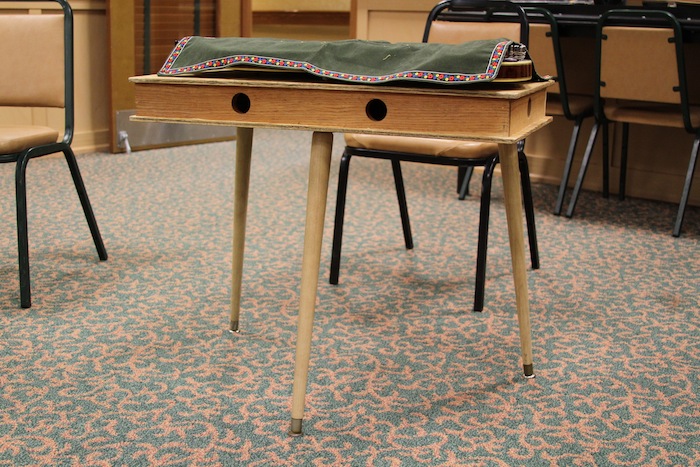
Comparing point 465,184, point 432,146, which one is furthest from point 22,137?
point 465,184

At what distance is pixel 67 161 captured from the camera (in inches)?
98.7

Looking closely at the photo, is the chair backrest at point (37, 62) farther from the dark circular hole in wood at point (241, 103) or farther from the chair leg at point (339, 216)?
the dark circular hole in wood at point (241, 103)

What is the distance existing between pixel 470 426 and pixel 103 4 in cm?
354

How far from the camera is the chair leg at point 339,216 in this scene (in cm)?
247

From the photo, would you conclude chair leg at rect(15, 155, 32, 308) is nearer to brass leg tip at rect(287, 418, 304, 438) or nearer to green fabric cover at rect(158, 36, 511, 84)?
green fabric cover at rect(158, 36, 511, 84)

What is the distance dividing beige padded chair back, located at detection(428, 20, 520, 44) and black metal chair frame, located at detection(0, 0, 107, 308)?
111cm

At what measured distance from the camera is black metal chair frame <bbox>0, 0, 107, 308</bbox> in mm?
2285

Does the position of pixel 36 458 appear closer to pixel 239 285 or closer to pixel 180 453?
pixel 180 453

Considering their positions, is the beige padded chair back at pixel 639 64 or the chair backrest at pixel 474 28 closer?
the chair backrest at pixel 474 28

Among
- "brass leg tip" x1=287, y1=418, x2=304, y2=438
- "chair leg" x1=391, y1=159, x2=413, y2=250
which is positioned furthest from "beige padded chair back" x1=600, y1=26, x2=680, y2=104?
"brass leg tip" x1=287, y1=418, x2=304, y2=438

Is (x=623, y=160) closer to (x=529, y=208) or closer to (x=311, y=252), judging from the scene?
(x=529, y=208)

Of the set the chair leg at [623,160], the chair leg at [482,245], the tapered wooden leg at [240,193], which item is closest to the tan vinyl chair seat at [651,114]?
the chair leg at [623,160]

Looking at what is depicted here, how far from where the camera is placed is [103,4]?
450 cm

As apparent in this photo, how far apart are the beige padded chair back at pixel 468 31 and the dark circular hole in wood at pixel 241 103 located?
4.12 feet
